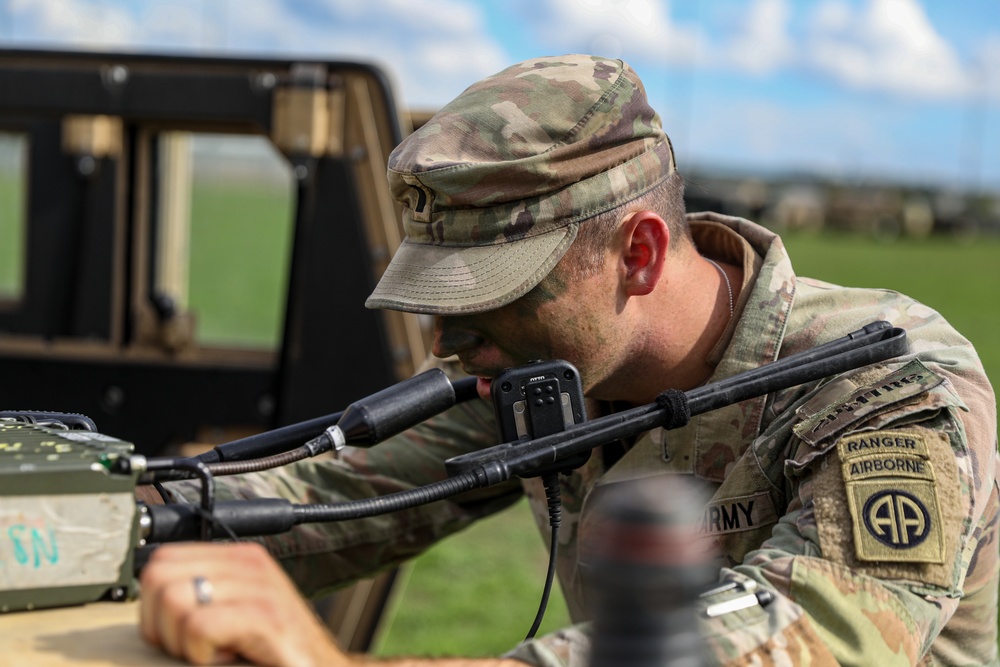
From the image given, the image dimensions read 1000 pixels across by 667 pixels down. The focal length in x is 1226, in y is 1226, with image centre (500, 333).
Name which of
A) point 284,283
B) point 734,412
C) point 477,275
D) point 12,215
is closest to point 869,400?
point 734,412

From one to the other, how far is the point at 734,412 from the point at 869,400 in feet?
1.05

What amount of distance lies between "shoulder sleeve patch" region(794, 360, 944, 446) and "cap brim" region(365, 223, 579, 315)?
432 millimetres

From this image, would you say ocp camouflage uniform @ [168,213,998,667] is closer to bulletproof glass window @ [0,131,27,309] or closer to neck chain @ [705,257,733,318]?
neck chain @ [705,257,733,318]

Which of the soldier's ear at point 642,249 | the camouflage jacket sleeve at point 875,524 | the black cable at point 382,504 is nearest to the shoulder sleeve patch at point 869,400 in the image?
the camouflage jacket sleeve at point 875,524

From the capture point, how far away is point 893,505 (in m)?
1.52

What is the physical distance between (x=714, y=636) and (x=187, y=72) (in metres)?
2.33

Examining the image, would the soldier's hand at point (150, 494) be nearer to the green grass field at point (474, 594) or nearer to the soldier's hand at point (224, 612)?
the green grass field at point (474, 594)

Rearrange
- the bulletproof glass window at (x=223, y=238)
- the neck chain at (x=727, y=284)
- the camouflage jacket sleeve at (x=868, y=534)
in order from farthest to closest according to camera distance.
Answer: the bulletproof glass window at (x=223, y=238), the neck chain at (x=727, y=284), the camouflage jacket sleeve at (x=868, y=534)

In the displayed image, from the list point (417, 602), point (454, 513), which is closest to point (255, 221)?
point (417, 602)

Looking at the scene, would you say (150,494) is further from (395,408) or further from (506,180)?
(506,180)

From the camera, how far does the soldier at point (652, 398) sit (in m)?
1.45

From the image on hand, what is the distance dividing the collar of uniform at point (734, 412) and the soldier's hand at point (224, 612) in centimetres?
93

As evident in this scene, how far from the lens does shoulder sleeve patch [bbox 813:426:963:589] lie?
1490 mm

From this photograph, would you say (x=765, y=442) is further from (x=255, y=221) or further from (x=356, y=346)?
(x=255, y=221)
